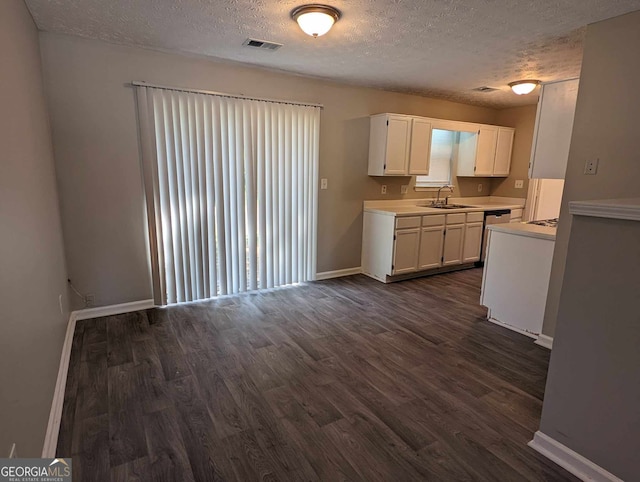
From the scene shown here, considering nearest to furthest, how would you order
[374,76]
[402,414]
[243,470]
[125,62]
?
1. [243,470]
2. [402,414]
3. [125,62]
4. [374,76]

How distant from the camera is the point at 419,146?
4.79 meters

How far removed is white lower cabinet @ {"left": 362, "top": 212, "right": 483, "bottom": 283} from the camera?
4.48 meters

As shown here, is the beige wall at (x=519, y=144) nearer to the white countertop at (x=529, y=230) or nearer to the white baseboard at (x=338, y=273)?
the white countertop at (x=529, y=230)

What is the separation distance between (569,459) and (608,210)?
1213 mm

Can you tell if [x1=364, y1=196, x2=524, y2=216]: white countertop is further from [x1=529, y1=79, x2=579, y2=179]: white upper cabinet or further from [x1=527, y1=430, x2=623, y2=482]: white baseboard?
[x1=527, y1=430, x2=623, y2=482]: white baseboard

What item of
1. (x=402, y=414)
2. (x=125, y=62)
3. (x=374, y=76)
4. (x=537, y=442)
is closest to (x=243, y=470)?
(x=402, y=414)

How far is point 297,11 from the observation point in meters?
2.41

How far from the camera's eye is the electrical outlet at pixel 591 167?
2619 millimetres

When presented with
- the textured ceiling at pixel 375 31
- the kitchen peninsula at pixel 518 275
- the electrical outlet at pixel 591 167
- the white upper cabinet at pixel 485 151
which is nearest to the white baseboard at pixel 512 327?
the kitchen peninsula at pixel 518 275

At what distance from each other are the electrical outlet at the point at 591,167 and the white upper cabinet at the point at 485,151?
2.89 m

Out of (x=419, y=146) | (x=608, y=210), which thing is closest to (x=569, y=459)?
(x=608, y=210)

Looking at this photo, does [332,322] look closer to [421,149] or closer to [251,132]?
[251,132]

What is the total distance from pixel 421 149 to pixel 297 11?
9.39 feet

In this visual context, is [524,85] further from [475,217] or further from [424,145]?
[475,217]
